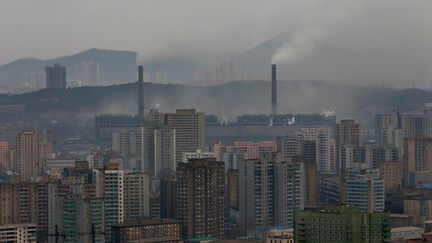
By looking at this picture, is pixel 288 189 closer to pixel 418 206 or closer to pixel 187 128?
pixel 418 206

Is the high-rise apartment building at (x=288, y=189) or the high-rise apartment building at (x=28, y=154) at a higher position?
the high-rise apartment building at (x=28, y=154)

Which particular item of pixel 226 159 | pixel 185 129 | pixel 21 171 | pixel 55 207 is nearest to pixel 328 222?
pixel 55 207

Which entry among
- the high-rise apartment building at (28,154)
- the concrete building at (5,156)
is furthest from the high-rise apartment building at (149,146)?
the concrete building at (5,156)

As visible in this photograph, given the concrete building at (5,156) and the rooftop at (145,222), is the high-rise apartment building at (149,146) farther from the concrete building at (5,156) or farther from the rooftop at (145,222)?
the rooftop at (145,222)

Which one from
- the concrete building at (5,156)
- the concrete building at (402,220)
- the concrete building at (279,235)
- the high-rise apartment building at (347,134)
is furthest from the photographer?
the high-rise apartment building at (347,134)

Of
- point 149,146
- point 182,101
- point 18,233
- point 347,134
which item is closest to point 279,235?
point 18,233

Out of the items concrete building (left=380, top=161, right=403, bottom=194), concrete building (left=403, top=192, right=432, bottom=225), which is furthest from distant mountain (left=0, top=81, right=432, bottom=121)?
concrete building (left=403, top=192, right=432, bottom=225)

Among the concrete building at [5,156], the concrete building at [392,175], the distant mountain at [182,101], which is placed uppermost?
the distant mountain at [182,101]
